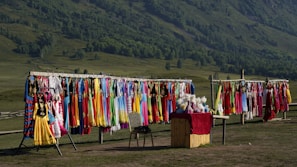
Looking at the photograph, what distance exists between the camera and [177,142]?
18.4m

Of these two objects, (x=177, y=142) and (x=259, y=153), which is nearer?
(x=259, y=153)

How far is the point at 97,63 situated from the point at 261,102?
538ft

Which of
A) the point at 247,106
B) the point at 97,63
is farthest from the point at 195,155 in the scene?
the point at 97,63

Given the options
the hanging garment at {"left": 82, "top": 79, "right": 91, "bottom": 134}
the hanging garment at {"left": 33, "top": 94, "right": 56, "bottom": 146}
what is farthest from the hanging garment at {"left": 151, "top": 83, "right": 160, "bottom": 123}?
the hanging garment at {"left": 33, "top": 94, "right": 56, "bottom": 146}

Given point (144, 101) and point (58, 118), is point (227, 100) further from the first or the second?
point (58, 118)

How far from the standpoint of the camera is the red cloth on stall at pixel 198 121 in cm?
1819

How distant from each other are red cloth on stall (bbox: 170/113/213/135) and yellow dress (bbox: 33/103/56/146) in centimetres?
388

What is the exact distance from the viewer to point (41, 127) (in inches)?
665

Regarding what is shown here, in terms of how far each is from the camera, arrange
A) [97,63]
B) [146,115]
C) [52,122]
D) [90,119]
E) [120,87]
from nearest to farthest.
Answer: [52,122]
[90,119]
[120,87]
[146,115]
[97,63]

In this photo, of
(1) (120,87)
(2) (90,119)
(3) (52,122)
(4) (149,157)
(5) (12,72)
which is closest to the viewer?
(4) (149,157)

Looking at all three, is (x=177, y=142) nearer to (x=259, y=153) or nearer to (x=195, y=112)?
(x=195, y=112)

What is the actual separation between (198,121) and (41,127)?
4.83 meters

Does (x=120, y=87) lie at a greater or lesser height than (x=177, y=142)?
greater

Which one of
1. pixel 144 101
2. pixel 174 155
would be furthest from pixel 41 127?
pixel 144 101
